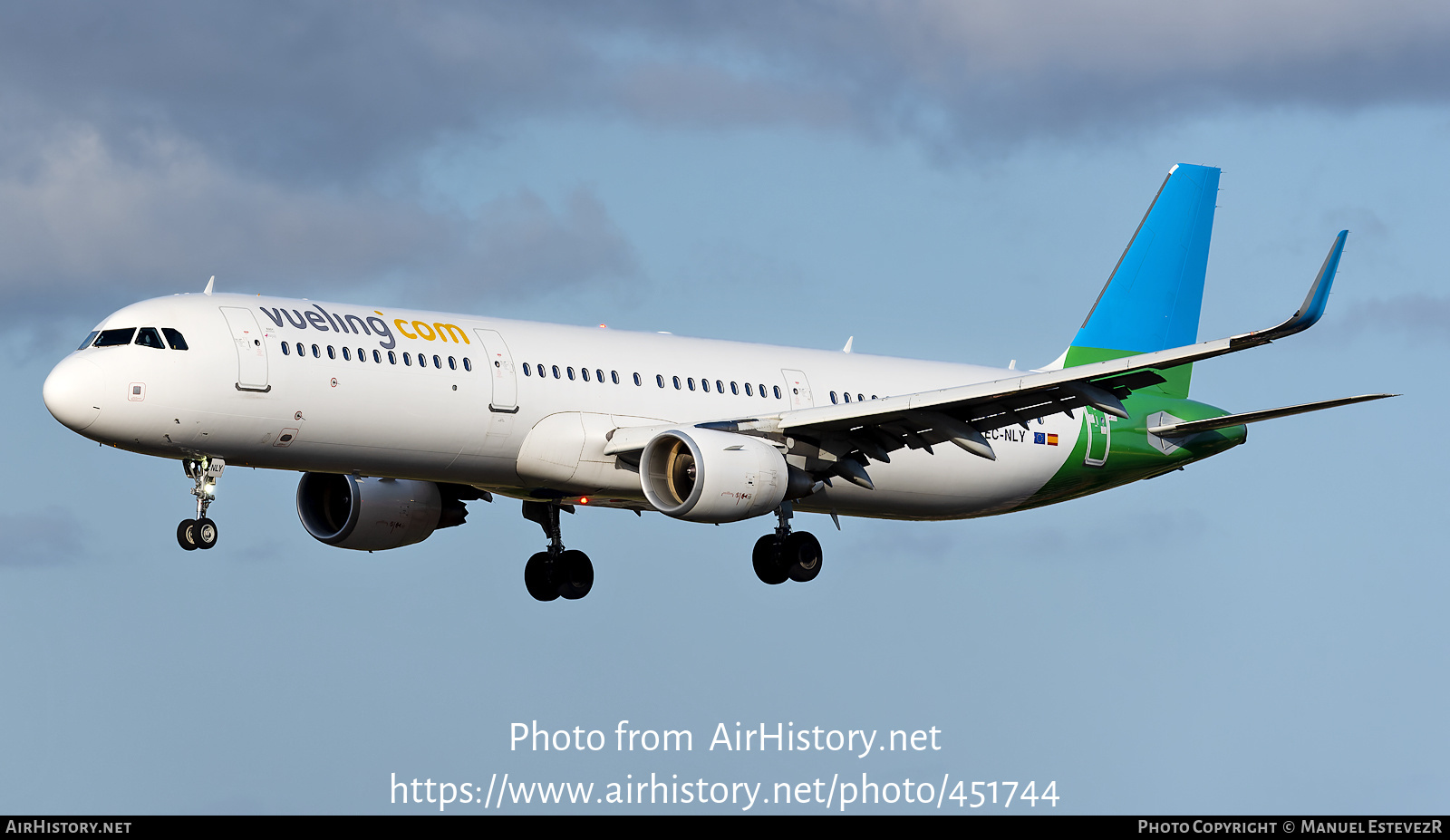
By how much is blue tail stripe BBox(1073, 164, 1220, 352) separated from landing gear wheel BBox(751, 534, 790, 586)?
11290 mm

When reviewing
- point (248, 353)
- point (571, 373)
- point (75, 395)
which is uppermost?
point (571, 373)

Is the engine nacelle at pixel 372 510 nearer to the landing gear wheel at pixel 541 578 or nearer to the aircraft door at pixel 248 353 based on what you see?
the landing gear wheel at pixel 541 578

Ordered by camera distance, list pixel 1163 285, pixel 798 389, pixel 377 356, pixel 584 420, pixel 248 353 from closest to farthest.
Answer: pixel 248 353, pixel 377 356, pixel 584 420, pixel 798 389, pixel 1163 285

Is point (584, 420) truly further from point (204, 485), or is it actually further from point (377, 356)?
point (204, 485)

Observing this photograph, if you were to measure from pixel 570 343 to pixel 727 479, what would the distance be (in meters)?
4.11

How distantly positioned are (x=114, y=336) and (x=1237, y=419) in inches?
841

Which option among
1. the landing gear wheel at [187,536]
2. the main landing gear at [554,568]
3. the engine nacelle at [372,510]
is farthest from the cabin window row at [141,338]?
the main landing gear at [554,568]

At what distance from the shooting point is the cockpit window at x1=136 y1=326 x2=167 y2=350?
31.4m

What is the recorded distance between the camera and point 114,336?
31.7 metres

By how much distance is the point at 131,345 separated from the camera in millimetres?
31453

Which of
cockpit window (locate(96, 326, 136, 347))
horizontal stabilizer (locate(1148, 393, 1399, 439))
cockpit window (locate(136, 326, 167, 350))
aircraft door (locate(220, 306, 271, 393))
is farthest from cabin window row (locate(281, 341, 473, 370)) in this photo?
horizontal stabilizer (locate(1148, 393, 1399, 439))

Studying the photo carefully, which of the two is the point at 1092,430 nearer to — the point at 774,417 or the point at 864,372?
the point at 864,372

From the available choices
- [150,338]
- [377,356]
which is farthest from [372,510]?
[150,338]

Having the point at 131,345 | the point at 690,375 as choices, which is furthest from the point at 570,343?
the point at 131,345
